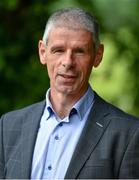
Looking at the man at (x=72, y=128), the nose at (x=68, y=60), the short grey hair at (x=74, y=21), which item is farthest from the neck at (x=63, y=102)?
the short grey hair at (x=74, y=21)

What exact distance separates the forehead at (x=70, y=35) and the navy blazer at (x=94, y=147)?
0.87 ft

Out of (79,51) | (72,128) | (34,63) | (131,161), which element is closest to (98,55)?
(79,51)

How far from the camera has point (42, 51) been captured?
3.26 m

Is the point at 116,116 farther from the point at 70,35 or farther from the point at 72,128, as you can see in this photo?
the point at 70,35

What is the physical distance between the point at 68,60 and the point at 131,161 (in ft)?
1.42

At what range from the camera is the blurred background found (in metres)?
6.14

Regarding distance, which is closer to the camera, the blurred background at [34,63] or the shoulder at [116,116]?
the shoulder at [116,116]

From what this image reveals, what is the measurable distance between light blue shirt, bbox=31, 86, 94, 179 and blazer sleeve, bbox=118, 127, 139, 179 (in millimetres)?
195

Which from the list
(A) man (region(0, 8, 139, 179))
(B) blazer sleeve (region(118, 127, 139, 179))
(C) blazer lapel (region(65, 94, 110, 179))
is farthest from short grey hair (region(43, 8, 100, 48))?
(B) blazer sleeve (region(118, 127, 139, 179))

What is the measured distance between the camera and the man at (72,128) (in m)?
3.05

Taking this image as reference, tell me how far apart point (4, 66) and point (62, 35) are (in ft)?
10.0

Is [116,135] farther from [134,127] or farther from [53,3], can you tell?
[53,3]

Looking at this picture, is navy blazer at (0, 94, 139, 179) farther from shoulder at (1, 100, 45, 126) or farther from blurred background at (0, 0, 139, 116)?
blurred background at (0, 0, 139, 116)

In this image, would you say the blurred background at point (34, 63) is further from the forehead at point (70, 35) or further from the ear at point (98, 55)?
the forehead at point (70, 35)
